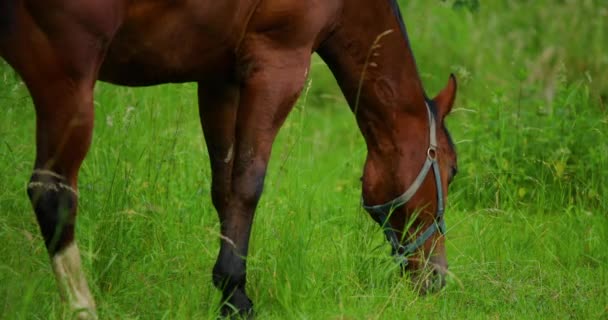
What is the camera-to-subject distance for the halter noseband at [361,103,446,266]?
5273 mm

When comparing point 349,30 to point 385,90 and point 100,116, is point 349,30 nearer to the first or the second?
point 385,90

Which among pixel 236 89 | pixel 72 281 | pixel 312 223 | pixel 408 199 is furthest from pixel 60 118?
pixel 408 199

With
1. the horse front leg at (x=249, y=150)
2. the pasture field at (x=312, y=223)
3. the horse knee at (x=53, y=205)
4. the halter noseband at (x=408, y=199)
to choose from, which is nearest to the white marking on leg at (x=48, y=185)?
the horse knee at (x=53, y=205)

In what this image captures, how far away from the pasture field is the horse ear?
0.35 ft

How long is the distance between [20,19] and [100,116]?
292 cm

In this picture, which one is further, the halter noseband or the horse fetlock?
the halter noseband

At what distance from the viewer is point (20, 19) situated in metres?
3.71

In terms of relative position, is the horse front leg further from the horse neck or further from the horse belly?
the horse neck

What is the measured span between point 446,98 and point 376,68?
497 millimetres

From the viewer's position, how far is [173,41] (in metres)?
4.25

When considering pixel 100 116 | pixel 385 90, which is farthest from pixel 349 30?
pixel 100 116

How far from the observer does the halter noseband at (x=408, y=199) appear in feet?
17.3

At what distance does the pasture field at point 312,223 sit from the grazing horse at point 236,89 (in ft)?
0.49

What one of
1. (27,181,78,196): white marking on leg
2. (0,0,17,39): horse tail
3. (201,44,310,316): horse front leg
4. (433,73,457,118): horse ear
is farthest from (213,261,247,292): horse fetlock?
(433,73,457,118): horse ear
